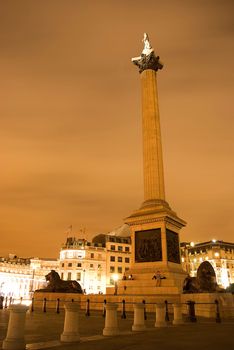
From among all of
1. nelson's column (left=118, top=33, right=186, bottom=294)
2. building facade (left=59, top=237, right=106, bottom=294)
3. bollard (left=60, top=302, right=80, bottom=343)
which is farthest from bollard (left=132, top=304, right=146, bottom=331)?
building facade (left=59, top=237, right=106, bottom=294)

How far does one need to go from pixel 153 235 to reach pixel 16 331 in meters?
24.1

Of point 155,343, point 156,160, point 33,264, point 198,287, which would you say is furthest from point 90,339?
point 33,264

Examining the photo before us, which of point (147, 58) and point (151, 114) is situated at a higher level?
point (147, 58)

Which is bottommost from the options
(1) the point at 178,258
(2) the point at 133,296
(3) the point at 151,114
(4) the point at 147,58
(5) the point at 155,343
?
(5) the point at 155,343

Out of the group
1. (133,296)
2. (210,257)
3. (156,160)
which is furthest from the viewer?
(210,257)

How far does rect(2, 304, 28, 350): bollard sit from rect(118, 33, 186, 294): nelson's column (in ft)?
67.4

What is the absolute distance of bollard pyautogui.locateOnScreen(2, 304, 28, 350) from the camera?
9633 mm

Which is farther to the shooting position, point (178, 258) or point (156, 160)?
point (156, 160)

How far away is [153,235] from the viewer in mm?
33031

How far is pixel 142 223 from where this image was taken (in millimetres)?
34156

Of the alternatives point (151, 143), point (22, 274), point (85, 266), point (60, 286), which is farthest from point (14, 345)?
point (22, 274)

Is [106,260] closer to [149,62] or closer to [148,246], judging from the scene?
[149,62]

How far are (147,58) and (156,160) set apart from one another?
47.6ft

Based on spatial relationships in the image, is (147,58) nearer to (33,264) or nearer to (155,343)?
(155,343)
